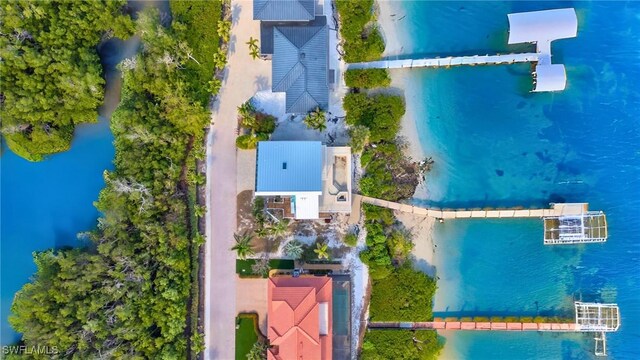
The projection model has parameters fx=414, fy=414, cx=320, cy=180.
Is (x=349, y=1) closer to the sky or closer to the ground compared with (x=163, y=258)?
closer to the sky

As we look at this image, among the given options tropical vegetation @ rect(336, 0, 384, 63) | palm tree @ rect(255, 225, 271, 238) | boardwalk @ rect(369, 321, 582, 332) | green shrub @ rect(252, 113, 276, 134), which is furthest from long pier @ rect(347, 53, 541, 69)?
boardwalk @ rect(369, 321, 582, 332)

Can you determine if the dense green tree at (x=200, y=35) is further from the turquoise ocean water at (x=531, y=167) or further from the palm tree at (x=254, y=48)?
the turquoise ocean water at (x=531, y=167)

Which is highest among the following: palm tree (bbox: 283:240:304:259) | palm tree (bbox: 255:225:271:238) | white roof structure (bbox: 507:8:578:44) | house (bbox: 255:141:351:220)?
white roof structure (bbox: 507:8:578:44)

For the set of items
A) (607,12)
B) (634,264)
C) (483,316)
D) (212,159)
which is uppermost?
(607,12)

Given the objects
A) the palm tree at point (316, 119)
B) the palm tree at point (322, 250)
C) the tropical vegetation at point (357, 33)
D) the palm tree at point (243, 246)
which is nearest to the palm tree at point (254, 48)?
the palm tree at point (316, 119)

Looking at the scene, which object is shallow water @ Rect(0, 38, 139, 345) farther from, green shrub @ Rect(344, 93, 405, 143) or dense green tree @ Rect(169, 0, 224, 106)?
green shrub @ Rect(344, 93, 405, 143)

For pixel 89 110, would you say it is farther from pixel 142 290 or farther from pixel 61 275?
pixel 142 290


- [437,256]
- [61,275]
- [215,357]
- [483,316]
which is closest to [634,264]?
[483,316]
